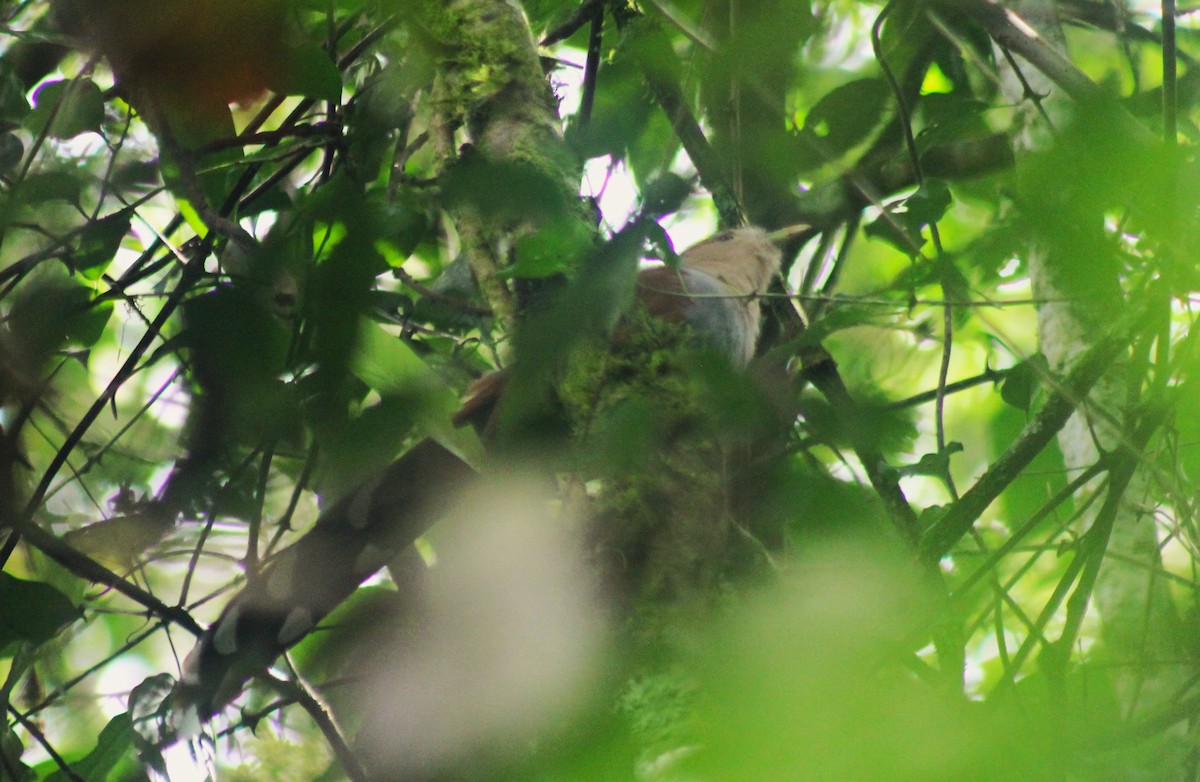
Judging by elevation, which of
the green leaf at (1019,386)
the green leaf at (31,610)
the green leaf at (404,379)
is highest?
the green leaf at (31,610)

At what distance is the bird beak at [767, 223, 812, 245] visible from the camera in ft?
8.78

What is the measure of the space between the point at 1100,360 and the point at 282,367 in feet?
3.32

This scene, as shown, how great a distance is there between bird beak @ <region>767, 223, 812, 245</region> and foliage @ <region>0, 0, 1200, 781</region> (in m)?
0.64

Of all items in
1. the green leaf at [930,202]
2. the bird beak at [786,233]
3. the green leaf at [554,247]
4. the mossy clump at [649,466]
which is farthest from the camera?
the bird beak at [786,233]

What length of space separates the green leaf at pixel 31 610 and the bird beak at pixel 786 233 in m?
1.98

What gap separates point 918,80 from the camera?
1.78 m

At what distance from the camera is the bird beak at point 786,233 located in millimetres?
2676

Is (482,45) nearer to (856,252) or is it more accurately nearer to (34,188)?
(34,188)

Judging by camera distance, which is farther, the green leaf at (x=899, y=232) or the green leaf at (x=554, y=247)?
the green leaf at (x=899, y=232)

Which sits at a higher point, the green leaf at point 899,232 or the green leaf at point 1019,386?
the green leaf at point 899,232

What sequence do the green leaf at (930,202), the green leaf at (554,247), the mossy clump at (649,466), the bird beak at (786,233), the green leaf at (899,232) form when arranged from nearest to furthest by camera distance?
1. the green leaf at (554,247)
2. the mossy clump at (649,466)
3. the green leaf at (899,232)
4. the green leaf at (930,202)
5. the bird beak at (786,233)

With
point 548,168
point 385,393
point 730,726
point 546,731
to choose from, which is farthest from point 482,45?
point 730,726

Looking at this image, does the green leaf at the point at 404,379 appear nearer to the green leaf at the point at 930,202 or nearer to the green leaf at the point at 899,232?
the green leaf at the point at 899,232

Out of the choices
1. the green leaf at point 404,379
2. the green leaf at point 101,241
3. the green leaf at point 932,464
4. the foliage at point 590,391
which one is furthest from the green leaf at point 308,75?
the green leaf at point 932,464
